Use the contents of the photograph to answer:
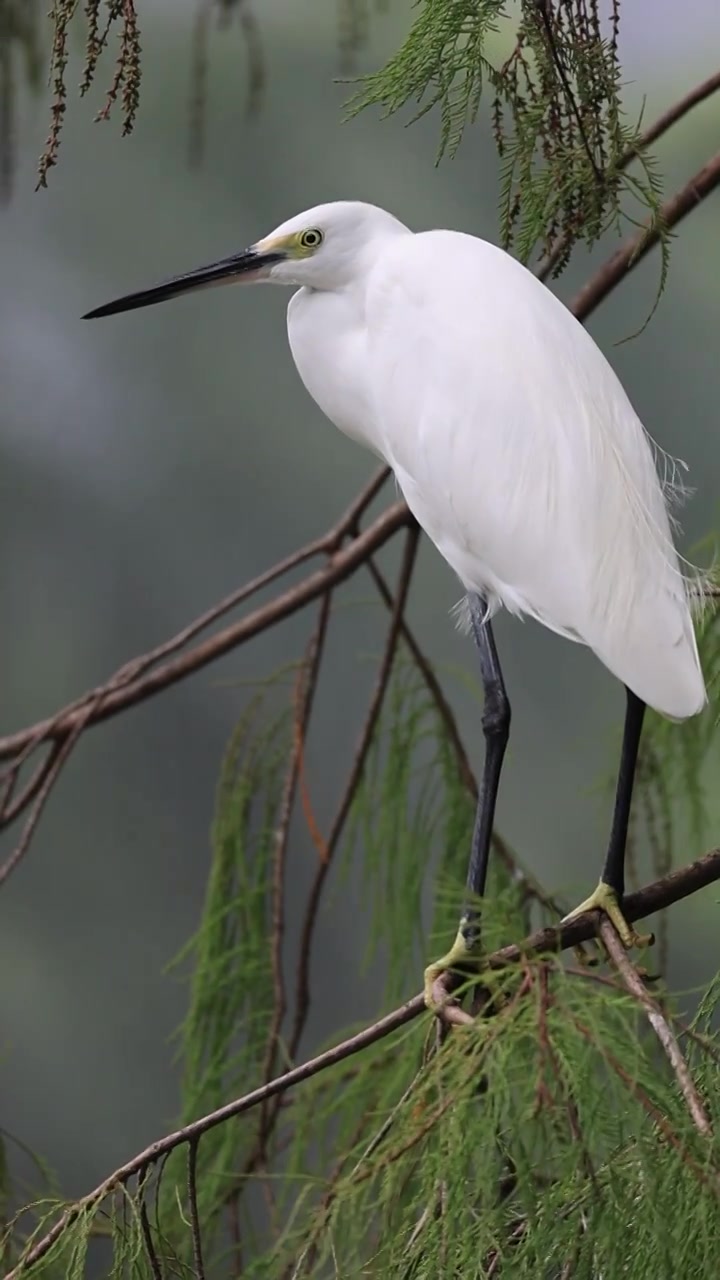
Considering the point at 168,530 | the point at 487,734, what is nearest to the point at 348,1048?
the point at 487,734

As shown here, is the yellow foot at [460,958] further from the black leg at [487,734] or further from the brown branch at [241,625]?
the brown branch at [241,625]

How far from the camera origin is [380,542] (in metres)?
1.01

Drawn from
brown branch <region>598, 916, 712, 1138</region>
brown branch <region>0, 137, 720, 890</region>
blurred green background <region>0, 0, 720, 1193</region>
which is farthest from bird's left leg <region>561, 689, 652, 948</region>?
blurred green background <region>0, 0, 720, 1193</region>

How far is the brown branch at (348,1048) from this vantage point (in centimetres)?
50

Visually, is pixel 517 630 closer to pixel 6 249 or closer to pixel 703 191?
pixel 6 249

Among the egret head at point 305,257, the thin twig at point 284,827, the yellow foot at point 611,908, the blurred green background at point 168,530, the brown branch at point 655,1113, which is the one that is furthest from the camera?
the blurred green background at point 168,530

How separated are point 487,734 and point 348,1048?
23 centimetres

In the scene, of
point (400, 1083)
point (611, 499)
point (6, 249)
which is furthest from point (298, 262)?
point (6, 249)

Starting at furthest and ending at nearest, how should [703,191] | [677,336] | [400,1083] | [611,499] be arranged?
[677,336], [400,1083], [703,191], [611,499]

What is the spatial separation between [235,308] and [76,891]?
2.58 feet

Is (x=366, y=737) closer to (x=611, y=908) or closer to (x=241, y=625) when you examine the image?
(x=241, y=625)

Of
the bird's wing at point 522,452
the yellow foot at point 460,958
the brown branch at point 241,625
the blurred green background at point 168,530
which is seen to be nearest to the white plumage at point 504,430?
the bird's wing at point 522,452

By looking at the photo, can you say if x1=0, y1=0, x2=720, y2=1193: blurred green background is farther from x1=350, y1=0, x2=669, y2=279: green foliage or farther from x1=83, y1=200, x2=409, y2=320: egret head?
x1=350, y1=0, x2=669, y2=279: green foliage

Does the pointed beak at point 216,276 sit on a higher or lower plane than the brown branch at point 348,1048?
higher
